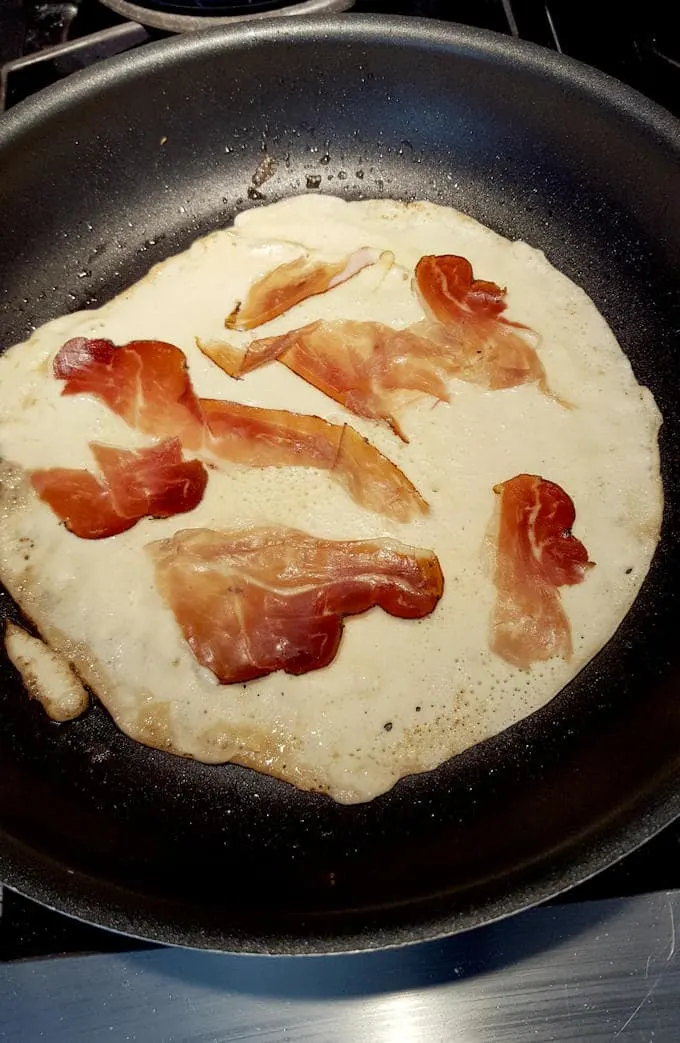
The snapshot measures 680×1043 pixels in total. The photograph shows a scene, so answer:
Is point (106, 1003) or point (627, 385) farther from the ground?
point (627, 385)

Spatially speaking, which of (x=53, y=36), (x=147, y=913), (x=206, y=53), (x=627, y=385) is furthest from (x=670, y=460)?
(x=53, y=36)

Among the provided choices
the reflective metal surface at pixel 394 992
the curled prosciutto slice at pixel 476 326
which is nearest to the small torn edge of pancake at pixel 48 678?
the reflective metal surface at pixel 394 992

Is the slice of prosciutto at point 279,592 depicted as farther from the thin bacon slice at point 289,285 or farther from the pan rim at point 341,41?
the pan rim at point 341,41

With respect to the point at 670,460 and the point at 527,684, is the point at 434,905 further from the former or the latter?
the point at 670,460

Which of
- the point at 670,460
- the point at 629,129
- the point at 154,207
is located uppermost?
the point at 629,129

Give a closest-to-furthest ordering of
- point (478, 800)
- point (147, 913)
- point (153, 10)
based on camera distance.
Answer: point (147, 913), point (478, 800), point (153, 10)

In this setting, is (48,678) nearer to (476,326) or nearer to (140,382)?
(140,382)
